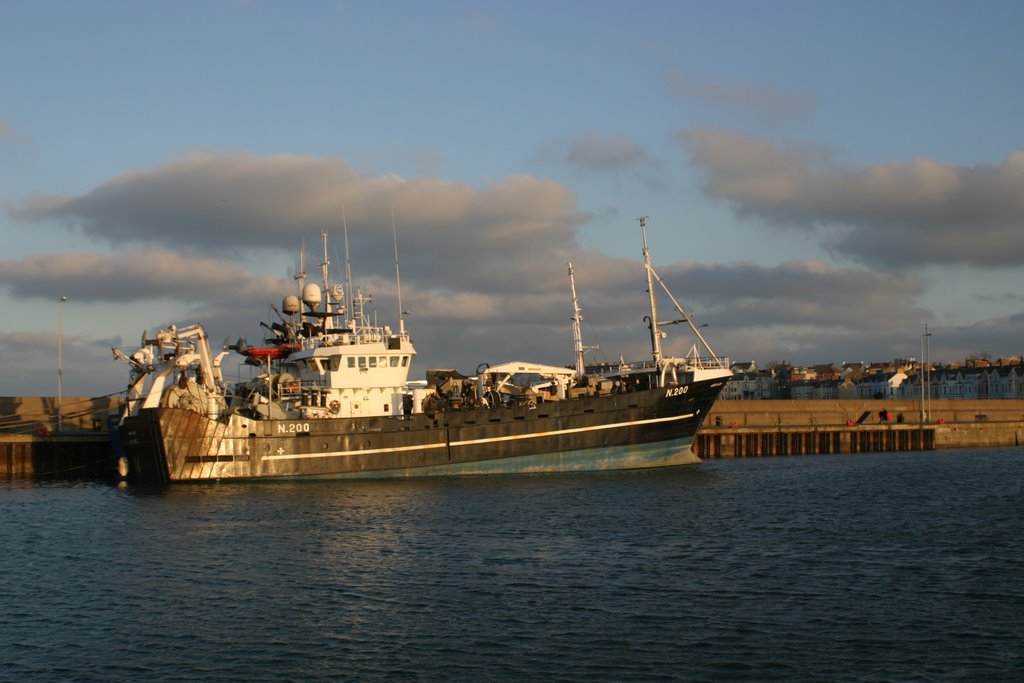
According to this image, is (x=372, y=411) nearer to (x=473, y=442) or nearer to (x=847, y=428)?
(x=473, y=442)

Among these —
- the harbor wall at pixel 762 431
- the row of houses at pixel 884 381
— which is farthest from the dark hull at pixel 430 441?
the row of houses at pixel 884 381

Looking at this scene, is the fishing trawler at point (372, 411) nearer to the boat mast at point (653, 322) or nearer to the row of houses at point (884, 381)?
the boat mast at point (653, 322)

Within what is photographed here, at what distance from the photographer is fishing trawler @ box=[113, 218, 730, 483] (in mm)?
41125

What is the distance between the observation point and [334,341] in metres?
46.0

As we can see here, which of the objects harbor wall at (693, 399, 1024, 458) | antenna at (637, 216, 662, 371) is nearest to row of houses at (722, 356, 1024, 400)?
harbor wall at (693, 399, 1024, 458)

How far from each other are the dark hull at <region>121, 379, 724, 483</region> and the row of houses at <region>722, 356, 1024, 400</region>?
80.3m

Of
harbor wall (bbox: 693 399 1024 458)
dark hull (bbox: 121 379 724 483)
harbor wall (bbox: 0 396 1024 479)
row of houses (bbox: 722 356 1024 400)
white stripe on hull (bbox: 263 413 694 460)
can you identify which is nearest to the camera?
dark hull (bbox: 121 379 724 483)

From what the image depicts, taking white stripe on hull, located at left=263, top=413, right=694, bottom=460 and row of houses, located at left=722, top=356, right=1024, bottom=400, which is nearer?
white stripe on hull, located at left=263, top=413, right=694, bottom=460

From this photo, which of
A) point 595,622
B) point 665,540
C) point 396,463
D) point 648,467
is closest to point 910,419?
point 648,467

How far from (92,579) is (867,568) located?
18421 mm

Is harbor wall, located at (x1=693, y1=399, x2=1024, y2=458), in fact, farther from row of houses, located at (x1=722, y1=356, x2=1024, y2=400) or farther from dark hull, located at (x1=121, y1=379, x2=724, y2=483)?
row of houses, located at (x1=722, y1=356, x2=1024, y2=400)

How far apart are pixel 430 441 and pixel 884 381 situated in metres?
125

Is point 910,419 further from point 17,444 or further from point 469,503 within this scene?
point 17,444

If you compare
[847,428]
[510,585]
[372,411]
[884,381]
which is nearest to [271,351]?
[372,411]
